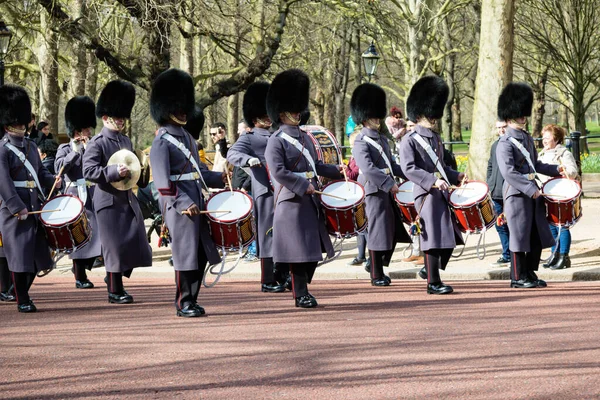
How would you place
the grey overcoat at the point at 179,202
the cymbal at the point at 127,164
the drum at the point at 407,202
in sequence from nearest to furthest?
the grey overcoat at the point at 179,202 < the cymbal at the point at 127,164 < the drum at the point at 407,202

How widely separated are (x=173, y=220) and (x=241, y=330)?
113 cm

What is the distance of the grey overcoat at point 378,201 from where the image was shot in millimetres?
10828

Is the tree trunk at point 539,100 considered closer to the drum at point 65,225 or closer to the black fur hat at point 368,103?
the black fur hat at point 368,103

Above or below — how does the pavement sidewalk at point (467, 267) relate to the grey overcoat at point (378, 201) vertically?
below

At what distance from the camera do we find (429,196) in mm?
10234

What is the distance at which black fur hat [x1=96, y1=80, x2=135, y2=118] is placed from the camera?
10.0 m

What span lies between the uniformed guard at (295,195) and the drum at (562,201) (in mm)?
2309

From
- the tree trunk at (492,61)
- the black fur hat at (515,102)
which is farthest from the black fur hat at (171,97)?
the tree trunk at (492,61)

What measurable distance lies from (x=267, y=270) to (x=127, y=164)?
1889mm

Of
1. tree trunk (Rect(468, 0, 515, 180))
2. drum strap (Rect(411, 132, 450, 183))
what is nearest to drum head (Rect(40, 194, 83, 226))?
drum strap (Rect(411, 132, 450, 183))

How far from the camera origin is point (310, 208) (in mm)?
9203

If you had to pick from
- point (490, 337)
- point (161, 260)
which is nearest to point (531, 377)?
point (490, 337)

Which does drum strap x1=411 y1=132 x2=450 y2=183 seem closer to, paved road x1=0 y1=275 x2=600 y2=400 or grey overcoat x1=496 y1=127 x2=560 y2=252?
grey overcoat x1=496 y1=127 x2=560 y2=252

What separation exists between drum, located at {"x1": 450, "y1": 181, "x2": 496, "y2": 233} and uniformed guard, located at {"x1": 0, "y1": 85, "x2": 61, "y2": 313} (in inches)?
137
